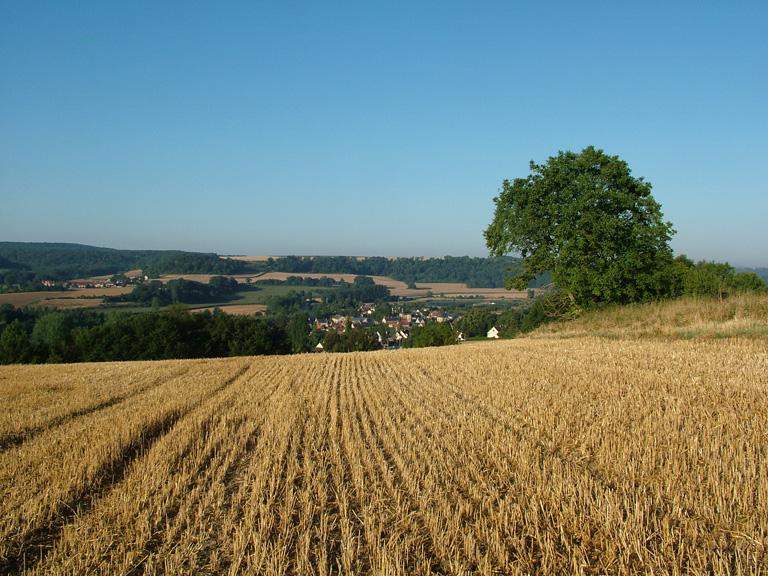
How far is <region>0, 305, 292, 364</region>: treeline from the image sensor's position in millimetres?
57125

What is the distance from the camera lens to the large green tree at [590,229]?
3170cm

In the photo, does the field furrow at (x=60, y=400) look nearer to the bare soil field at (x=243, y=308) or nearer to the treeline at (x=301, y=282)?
the bare soil field at (x=243, y=308)

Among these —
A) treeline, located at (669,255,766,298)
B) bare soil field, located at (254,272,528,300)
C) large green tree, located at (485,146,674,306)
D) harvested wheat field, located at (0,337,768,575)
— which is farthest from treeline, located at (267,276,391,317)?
harvested wheat field, located at (0,337,768,575)

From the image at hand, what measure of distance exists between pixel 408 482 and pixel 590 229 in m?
29.1

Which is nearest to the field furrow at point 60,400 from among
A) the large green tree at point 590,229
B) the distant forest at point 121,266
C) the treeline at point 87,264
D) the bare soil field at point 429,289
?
the large green tree at point 590,229

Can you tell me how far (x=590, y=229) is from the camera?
32.0 metres

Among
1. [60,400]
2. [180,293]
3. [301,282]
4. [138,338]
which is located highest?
[60,400]

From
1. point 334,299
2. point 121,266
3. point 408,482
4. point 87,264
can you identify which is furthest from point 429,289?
point 408,482

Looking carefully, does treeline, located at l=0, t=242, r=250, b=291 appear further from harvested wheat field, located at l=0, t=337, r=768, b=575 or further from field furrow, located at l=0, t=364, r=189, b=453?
harvested wheat field, located at l=0, t=337, r=768, b=575

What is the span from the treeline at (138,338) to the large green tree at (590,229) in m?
42.6

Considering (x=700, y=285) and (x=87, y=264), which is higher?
(x=700, y=285)

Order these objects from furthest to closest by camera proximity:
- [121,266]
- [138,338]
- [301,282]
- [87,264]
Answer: [121,266] < [87,264] < [301,282] < [138,338]

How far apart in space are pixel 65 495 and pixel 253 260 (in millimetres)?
195836

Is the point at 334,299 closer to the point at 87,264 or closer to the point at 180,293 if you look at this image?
the point at 180,293
